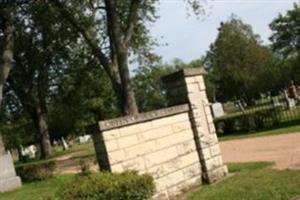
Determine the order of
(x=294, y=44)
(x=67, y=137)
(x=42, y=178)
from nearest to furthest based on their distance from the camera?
(x=42, y=178) → (x=294, y=44) → (x=67, y=137)

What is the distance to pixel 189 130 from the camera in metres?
13.3

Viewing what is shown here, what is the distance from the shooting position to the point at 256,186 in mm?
11234

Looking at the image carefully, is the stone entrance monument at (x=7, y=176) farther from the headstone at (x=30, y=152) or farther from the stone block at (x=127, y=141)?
the headstone at (x=30, y=152)

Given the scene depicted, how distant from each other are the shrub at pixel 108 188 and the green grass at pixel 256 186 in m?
1.69

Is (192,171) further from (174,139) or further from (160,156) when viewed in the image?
(160,156)

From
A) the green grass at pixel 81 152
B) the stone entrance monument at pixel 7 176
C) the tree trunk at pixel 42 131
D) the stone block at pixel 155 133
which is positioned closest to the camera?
the stone block at pixel 155 133

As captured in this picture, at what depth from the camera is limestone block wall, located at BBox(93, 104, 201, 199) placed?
11203 millimetres

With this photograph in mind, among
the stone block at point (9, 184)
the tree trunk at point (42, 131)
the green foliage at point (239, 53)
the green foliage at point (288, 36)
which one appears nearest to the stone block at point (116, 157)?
the stone block at point (9, 184)

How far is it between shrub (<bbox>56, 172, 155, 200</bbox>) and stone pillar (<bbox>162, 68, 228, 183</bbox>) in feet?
10.9

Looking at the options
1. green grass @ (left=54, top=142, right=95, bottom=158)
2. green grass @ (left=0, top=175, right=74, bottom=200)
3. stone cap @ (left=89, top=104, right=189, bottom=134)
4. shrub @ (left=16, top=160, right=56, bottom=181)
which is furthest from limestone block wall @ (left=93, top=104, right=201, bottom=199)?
green grass @ (left=54, top=142, right=95, bottom=158)

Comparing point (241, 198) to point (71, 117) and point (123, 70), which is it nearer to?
Result: point (123, 70)

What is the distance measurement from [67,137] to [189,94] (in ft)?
208

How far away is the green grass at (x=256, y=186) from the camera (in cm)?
1030

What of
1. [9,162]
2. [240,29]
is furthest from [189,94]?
[240,29]
